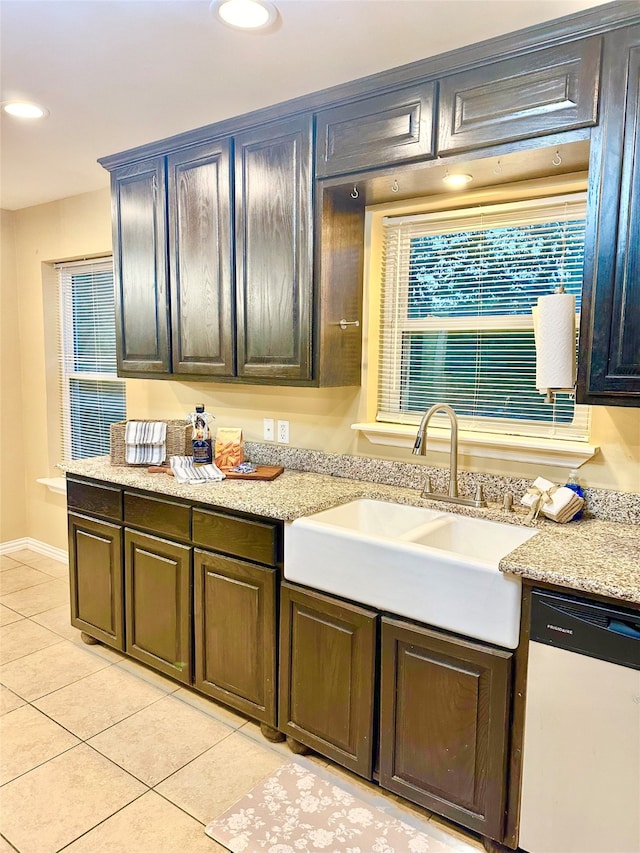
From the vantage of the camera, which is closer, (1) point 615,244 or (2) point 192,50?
(1) point 615,244

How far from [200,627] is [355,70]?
7.09ft

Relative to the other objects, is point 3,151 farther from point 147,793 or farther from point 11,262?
point 147,793

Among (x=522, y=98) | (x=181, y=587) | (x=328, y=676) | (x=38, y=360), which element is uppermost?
(x=522, y=98)

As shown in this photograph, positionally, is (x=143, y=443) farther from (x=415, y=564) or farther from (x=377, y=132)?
(x=377, y=132)

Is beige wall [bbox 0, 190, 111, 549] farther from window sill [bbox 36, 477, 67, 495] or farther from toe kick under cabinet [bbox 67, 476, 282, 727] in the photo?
toe kick under cabinet [bbox 67, 476, 282, 727]

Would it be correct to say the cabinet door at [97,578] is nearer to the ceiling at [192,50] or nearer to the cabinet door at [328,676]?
the cabinet door at [328,676]

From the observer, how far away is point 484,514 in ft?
6.80

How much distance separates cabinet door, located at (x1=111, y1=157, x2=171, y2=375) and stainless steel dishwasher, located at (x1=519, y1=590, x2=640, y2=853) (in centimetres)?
205

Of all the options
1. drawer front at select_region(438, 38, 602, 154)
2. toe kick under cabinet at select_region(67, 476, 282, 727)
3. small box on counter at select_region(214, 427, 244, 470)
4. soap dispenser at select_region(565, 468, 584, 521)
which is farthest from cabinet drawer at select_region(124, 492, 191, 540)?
drawer front at select_region(438, 38, 602, 154)

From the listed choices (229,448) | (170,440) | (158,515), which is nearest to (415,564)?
(158,515)

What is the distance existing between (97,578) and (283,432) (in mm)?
Answer: 1137

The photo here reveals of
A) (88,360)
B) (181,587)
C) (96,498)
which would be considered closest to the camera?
(181,587)

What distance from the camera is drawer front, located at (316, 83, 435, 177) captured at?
197 centimetres

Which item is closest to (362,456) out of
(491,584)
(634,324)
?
(491,584)
